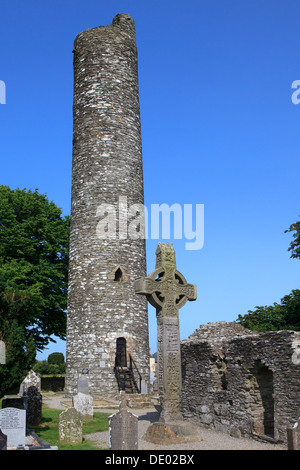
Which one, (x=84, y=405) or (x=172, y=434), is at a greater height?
(x=172, y=434)

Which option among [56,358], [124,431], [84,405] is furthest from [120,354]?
[56,358]

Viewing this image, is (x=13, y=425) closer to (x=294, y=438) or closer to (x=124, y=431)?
(x=124, y=431)

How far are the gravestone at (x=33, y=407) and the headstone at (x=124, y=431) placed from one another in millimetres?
5496

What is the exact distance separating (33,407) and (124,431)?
237 inches

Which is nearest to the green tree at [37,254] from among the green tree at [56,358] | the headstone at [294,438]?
the green tree at [56,358]

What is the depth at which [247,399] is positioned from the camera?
448 inches

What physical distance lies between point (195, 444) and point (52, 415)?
24.0 ft

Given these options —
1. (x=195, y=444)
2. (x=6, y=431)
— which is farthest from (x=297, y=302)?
(x=6, y=431)

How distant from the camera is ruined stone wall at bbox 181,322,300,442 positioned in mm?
10227

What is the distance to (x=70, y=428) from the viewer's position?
1105cm

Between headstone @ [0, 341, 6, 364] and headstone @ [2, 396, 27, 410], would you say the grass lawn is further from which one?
headstone @ [0, 341, 6, 364]

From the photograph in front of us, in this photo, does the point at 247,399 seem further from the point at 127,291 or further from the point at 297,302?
the point at 297,302

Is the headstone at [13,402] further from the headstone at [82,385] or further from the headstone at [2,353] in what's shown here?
the headstone at [82,385]
